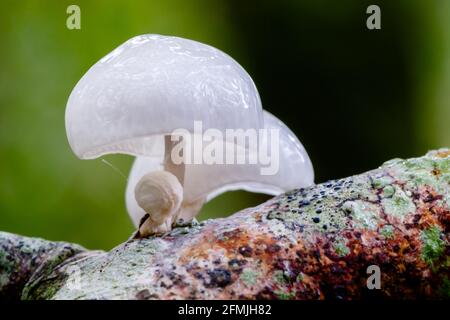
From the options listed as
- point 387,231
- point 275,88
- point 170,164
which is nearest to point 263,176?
point 170,164

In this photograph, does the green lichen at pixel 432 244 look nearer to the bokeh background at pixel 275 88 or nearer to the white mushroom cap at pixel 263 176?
the white mushroom cap at pixel 263 176

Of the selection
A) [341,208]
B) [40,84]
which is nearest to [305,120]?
[40,84]

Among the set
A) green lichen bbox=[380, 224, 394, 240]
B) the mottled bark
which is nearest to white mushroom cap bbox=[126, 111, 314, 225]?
the mottled bark

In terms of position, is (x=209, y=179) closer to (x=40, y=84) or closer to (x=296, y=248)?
(x=296, y=248)

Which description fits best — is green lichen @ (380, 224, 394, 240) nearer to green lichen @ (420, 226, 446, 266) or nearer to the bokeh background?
green lichen @ (420, 226, 446, 266)

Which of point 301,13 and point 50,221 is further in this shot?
point 301,13

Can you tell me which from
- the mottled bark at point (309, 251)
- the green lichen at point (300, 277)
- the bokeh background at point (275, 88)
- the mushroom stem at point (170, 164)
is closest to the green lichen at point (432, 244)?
the mottled bark at point (309, 251)

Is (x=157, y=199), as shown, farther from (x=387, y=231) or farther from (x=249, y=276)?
(x=387, y=231)
